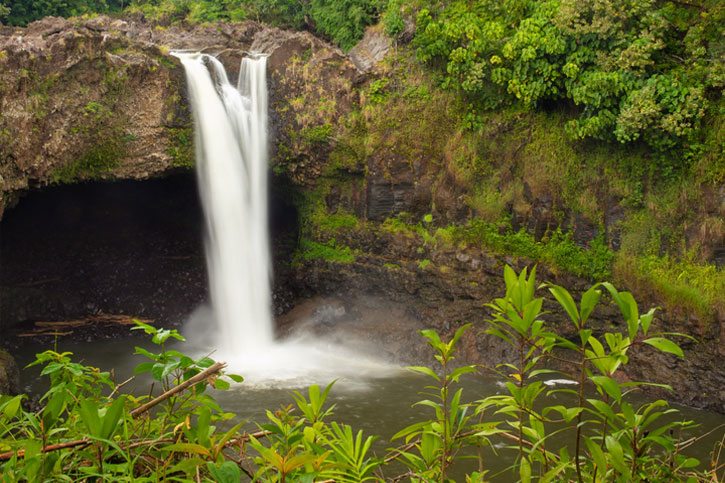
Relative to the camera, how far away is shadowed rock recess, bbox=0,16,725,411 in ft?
29.0

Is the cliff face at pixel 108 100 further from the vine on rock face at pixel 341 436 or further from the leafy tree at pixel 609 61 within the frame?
the vine on rock face at pixel 341 436

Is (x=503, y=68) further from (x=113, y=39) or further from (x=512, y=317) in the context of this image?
(x=512, y=317)

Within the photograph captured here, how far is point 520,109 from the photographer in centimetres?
970

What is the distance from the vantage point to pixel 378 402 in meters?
7.52

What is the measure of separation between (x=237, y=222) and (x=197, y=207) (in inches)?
75.1

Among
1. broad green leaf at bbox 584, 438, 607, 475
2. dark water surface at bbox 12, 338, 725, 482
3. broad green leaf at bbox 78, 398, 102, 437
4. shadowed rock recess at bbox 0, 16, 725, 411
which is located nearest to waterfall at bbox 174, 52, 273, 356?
shadowed rock recess at bbox 0, 16, 725, 411

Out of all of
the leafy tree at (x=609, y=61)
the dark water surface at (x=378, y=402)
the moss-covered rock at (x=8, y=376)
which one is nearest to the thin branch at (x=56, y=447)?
the dark water surface at (x=378, y=402)

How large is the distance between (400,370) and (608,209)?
4.59 meters

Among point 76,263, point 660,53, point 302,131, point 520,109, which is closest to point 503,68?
point 520,109

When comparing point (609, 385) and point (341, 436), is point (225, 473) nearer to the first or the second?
point (341, 436)

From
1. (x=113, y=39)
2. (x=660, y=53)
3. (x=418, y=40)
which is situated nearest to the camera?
(x=660, y=53)

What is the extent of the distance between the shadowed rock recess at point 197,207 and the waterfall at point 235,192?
0.31m

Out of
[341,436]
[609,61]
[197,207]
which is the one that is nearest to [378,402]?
[341,436]

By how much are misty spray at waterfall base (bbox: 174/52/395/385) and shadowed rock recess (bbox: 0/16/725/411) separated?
12.0 inches
